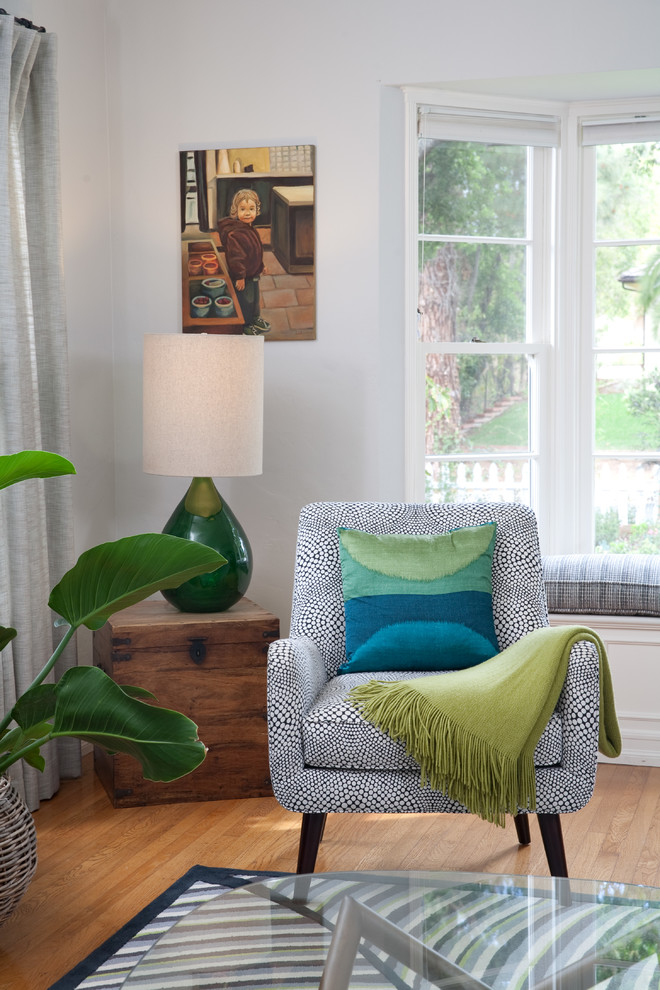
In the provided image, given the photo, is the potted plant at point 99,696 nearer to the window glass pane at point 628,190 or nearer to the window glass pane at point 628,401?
the window glass pane at point 628,401

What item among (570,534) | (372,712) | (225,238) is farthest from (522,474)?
(372,712)

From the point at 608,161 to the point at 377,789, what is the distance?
2516mm

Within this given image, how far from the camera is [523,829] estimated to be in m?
2.60

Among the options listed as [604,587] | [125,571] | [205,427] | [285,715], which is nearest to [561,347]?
[604,587]

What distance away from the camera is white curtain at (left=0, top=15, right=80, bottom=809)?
2.75 metres

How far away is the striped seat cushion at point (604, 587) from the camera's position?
3.18 meters

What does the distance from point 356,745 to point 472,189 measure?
225 centimetres

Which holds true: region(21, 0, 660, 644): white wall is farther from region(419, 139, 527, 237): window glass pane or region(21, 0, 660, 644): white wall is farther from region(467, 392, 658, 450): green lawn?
region(467, 392, 658, 450): green lawn

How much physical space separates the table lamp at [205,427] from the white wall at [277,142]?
0.53 meters

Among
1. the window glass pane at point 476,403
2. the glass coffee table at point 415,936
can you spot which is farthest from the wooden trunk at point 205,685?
the glass coffee table at point 415,936

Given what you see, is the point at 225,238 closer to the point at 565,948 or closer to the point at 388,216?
the point at 388,216

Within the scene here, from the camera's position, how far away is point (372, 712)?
2176 mm

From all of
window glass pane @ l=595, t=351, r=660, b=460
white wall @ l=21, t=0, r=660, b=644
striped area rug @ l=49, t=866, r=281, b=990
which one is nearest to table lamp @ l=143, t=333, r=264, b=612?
white wall @ l=21, t=0, r=660, b=644

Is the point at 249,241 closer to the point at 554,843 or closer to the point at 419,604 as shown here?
the point at 419,604
